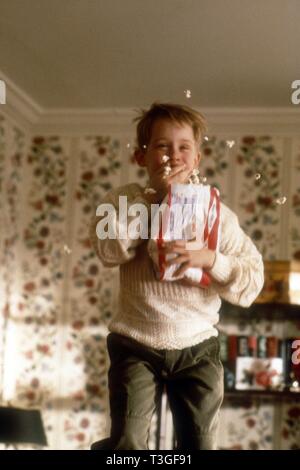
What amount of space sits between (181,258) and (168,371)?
14cm

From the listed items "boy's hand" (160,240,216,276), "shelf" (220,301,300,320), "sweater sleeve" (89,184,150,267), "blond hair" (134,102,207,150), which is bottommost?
"shelf" (220,301,300,320)

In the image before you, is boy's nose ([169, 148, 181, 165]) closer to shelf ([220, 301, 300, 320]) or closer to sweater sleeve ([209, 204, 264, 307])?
sweater sleeve ([209, 204, 264, 307])

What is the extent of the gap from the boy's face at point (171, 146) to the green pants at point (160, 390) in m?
0.20

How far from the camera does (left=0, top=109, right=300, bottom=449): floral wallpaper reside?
85.2 inches

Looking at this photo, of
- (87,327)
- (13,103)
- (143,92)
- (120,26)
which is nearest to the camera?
(120,26)

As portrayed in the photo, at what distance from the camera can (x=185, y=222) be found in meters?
0.72

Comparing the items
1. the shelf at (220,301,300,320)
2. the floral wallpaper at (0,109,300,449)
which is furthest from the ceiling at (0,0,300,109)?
the shelf at (220,301,300,320)

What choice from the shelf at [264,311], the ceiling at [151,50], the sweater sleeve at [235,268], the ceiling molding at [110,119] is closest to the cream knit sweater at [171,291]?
the sweater sleeve at [235,268]

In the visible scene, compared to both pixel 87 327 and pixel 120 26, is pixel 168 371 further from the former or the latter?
pixel 87 327

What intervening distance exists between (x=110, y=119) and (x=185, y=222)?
1563 millimetres

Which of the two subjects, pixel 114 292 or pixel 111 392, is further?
pixel 114 292

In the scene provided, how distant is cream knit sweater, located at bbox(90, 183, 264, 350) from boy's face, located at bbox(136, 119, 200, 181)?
5 centimetres

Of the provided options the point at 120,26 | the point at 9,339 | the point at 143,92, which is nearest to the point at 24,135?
the point at 143,92

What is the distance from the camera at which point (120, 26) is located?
1.56 meters
